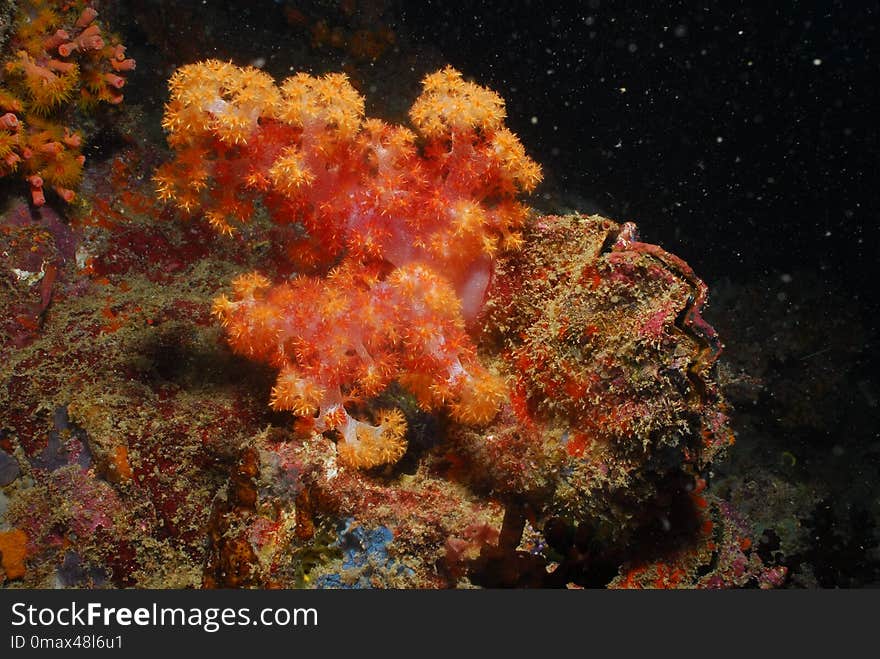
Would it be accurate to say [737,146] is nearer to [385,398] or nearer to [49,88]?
[385,398]

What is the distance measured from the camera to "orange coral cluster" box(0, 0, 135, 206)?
399cm

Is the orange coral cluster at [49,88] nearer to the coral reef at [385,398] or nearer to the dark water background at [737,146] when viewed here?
the coral reef at [385,398]

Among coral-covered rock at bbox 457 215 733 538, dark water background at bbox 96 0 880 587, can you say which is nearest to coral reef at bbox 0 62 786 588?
coral-covered rock at bbox 457 215 733 538

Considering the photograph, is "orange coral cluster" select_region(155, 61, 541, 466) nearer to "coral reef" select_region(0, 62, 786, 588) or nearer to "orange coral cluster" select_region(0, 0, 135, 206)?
"coral reef" select_region(0, 62, 786, 588)

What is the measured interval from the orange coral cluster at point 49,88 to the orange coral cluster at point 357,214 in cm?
197

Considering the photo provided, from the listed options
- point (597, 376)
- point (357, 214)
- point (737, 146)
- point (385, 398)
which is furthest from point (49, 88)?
point (737, 146)

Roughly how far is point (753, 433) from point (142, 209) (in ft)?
24.1

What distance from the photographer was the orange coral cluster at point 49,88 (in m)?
3.99

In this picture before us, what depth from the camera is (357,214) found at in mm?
2875

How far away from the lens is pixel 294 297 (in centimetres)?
283

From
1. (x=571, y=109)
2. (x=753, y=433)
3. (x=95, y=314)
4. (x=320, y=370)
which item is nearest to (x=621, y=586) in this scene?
(x=320, y=370)

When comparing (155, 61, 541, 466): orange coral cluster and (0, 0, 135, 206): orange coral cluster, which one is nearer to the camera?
(155, 61, 541, 466): orange coral cluster

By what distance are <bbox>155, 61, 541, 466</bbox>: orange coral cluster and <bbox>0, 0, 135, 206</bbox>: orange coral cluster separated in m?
1.97

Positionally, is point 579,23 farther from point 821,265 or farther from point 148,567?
point 148,567
